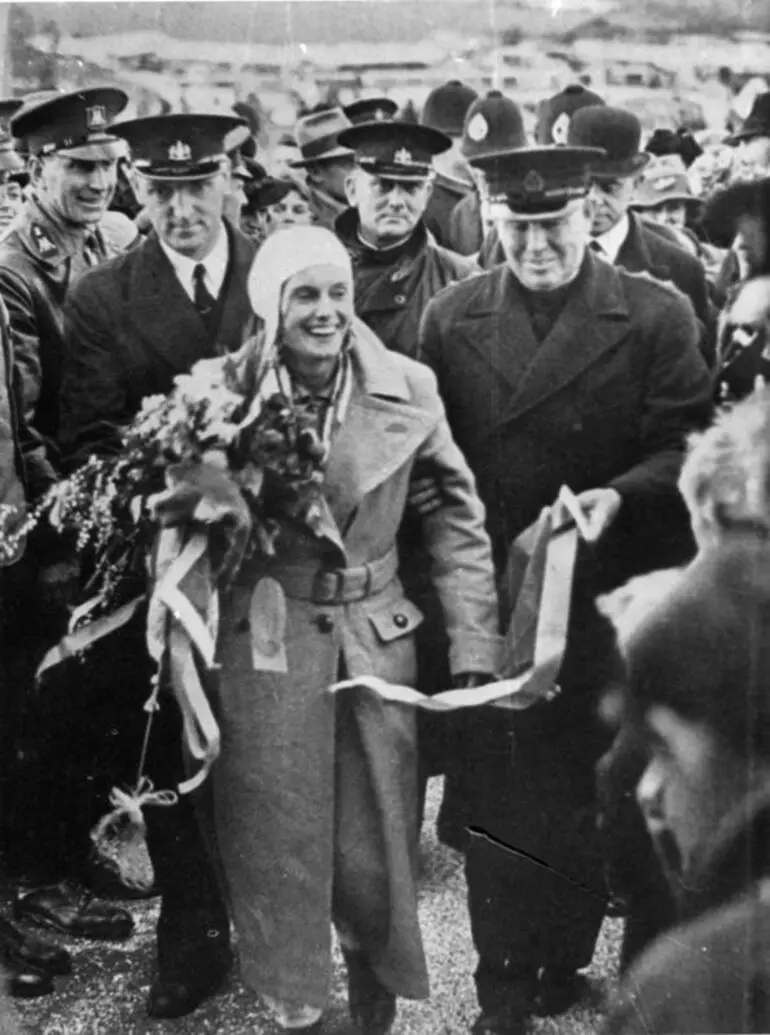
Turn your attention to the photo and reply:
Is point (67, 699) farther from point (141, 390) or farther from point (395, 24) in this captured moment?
point (395, 24)

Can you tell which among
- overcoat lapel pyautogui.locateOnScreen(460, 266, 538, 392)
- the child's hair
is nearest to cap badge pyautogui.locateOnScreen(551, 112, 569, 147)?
overcoat lapel pyautogui.locateOnScreen(460, 266, 538, 392)

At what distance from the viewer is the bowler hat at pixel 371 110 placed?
404 cm

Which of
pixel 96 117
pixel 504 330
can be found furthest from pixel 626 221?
pixel 96 117

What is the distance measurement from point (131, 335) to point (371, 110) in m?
0.91

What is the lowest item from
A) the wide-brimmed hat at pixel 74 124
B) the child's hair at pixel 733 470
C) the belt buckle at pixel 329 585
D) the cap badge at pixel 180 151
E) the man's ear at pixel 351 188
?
the belt buckle at pixel 329 585

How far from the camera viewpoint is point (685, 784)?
161 inches

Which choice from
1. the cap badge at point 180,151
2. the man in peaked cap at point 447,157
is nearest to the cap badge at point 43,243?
the cap badge at point 180,151

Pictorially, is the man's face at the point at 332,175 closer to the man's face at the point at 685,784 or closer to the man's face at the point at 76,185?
the man's face at the point at 76,185

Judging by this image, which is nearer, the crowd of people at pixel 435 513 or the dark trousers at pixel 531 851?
the crowd of people at pixel 435 513

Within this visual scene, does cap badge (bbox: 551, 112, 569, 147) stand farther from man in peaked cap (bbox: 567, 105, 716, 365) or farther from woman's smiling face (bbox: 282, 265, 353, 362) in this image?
woman's smiling face (bbox: 282, 265, 353, 362)

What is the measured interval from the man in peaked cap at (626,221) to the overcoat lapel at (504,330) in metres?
0.26

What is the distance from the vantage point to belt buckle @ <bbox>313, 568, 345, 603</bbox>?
414 centimetres

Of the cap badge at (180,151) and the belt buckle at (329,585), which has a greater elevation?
the cap badge at (180,151)

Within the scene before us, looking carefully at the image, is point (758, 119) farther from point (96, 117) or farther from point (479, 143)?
point (96, 117)
